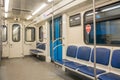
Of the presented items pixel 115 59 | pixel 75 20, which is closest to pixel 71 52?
pixel 75 20

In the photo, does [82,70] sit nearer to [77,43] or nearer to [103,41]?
[103,41]

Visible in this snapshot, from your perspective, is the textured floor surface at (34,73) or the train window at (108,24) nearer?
the train window at (108,24)

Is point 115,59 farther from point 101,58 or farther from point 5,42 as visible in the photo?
point 5,42

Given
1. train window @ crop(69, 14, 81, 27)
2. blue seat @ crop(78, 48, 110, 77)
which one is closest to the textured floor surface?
blue seat @ crop(78, 48, 110, 77)

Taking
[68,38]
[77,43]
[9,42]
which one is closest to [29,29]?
[9,42]

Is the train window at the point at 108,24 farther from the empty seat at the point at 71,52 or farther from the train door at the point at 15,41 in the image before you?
the train door at the point at 15,41

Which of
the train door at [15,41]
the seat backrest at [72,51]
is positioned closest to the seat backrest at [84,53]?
the seat backrest at [72,51]

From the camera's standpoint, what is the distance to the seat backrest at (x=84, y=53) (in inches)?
155

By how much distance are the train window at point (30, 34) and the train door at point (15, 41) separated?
0.42 metres

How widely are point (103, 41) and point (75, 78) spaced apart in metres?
1.35

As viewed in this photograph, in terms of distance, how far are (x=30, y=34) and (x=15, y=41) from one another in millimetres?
1099

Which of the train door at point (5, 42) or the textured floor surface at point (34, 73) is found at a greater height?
the train door at point (5, 42)

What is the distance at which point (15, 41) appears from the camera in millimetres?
8984

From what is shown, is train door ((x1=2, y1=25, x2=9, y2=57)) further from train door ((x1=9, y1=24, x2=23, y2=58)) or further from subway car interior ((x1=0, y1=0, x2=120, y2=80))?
subway car interior ((x1=0, y1=0, x2=120, y2=80))
